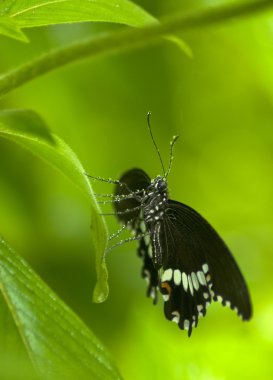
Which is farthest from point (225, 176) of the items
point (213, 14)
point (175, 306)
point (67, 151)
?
point (213, 14)

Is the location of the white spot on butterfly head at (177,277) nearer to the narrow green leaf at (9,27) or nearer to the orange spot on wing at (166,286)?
the orange spot on wing at (166,286)

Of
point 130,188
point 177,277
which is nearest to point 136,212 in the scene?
point 130,188

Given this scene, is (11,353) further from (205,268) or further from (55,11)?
(205,268)

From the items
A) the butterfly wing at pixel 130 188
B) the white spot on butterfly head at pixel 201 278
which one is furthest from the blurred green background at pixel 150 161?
the white spot on butterfly head at pixel 201 278

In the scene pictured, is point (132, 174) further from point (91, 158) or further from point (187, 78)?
point (187, 78)

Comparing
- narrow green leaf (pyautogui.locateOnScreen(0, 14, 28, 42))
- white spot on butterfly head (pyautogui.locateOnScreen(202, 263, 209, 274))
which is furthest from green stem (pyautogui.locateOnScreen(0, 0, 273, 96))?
white spot on butterfly head (pyautogui.locateOnScreen(202, 263, 209, 274))

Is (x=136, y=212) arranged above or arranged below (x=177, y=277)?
above
